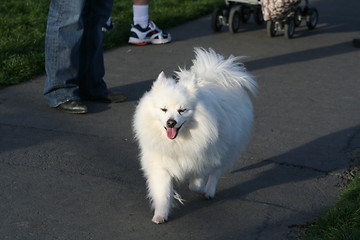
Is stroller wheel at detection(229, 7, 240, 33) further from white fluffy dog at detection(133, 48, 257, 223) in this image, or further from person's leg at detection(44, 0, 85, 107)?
white fluffy dog at detection(133, 48, 257, 223)

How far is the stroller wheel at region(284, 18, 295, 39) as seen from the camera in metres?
9.21

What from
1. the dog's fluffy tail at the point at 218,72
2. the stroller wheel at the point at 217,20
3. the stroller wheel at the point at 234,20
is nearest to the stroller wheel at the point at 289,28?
the stroller wheel at the point at 234,20

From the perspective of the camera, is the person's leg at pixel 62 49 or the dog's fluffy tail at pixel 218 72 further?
the person's leg at pixel 62 49

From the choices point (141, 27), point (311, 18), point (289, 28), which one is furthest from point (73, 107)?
point (311, 18)

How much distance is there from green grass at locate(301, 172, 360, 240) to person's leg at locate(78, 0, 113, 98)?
117 inches

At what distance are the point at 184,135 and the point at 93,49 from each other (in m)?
2.57

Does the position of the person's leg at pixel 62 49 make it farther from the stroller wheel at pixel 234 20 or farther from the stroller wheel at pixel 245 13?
the stroller wheel at pixel 245 13

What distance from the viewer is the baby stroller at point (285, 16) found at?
844 centimetres

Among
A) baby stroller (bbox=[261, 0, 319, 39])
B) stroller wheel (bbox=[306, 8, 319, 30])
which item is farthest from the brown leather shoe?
stroller wheel (bbox=[306, 8, 319, 30])

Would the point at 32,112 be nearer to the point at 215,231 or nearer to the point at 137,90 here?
the point at 137,90

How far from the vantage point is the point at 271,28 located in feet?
30.9

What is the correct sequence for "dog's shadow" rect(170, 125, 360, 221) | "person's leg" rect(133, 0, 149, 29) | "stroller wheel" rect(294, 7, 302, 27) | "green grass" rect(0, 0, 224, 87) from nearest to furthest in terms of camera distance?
"dog's shadow" rect(170, 125, 360, 221) < "green grass" rect(0, 0, 224, 87) < "person's leg" rect(133, 0, 149, 29) < "stroller wheel" rect(294, 7, 302, 27)

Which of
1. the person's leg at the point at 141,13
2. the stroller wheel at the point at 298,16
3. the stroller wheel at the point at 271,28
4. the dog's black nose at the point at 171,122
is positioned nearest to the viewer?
the dog's black nose at the point at 171,122

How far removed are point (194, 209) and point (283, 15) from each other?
4865mm
